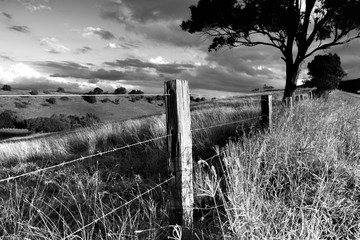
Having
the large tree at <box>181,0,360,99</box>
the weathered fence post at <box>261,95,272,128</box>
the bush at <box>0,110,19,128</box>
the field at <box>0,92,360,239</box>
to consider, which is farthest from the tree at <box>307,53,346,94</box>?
the bush at <box>0,110,19,128</box>

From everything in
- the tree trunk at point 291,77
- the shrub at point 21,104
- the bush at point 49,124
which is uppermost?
the tree trunk at point 291,77

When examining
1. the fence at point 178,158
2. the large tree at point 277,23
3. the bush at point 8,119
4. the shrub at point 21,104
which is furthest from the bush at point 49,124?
the fence at point 178,158

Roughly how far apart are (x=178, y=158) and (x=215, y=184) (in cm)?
60

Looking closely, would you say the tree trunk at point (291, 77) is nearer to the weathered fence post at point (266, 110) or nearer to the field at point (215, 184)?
the field at point (215, 184)

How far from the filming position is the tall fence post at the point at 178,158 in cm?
308

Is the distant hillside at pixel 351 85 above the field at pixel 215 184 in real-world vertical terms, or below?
above

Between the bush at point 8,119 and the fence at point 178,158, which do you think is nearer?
the fence at point 178,158

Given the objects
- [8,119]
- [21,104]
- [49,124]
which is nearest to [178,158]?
[49,124]

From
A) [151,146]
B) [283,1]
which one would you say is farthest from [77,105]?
[151,146]

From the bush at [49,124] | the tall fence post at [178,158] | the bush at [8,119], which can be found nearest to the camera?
the tall fence post at [178,158]

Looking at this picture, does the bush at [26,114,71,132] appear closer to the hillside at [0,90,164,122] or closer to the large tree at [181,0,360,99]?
the hillside at [0,90,164,122]

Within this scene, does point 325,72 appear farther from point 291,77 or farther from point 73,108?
point 73,108

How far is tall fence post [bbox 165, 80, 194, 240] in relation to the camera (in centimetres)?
308

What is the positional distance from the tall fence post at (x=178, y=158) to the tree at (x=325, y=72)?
21705 millimetres
